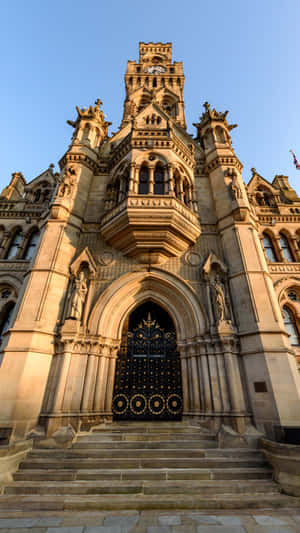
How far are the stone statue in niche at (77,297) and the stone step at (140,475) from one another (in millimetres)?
4011

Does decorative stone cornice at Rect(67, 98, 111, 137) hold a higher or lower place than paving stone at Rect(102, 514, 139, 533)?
higher

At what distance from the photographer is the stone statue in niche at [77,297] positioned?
314 inches

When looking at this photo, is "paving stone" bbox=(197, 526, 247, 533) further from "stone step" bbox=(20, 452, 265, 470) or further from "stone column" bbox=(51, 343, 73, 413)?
"stone column" bbox=(51, 343, 73, 413)

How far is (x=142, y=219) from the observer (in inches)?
361

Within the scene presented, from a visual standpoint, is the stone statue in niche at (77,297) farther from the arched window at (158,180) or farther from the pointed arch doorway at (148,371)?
the arched window at (158,180)

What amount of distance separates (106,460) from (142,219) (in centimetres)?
742

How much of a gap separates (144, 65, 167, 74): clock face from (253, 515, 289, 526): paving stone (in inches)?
1269

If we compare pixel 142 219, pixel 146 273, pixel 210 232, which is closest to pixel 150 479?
pixel 146 273

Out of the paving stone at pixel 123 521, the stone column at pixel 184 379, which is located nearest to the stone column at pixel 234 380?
the stone column at pixel 184 379

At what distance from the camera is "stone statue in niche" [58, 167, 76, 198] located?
10.5 m

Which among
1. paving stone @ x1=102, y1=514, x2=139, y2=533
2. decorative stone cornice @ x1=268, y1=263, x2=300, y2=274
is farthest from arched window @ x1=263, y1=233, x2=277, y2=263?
paving stone @ x1=102, y1=514, x2=139, y2=533

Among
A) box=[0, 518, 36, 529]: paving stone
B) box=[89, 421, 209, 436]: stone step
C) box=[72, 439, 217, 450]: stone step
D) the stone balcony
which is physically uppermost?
the stone balcony

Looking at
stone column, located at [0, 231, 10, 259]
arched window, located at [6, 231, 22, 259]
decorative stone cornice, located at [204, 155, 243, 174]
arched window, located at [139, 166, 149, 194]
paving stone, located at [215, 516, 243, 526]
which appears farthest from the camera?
arched window, located at [6, 231, 22, 259]

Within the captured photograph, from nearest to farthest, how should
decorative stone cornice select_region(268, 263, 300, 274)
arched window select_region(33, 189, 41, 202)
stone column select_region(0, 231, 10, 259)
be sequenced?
1. decorative stone cornice select_region(268, 263, 300, 274)
2. stone column select_region(0, 231, 10, 259)
3. arched window select_region(33, 189, 41, 202)
